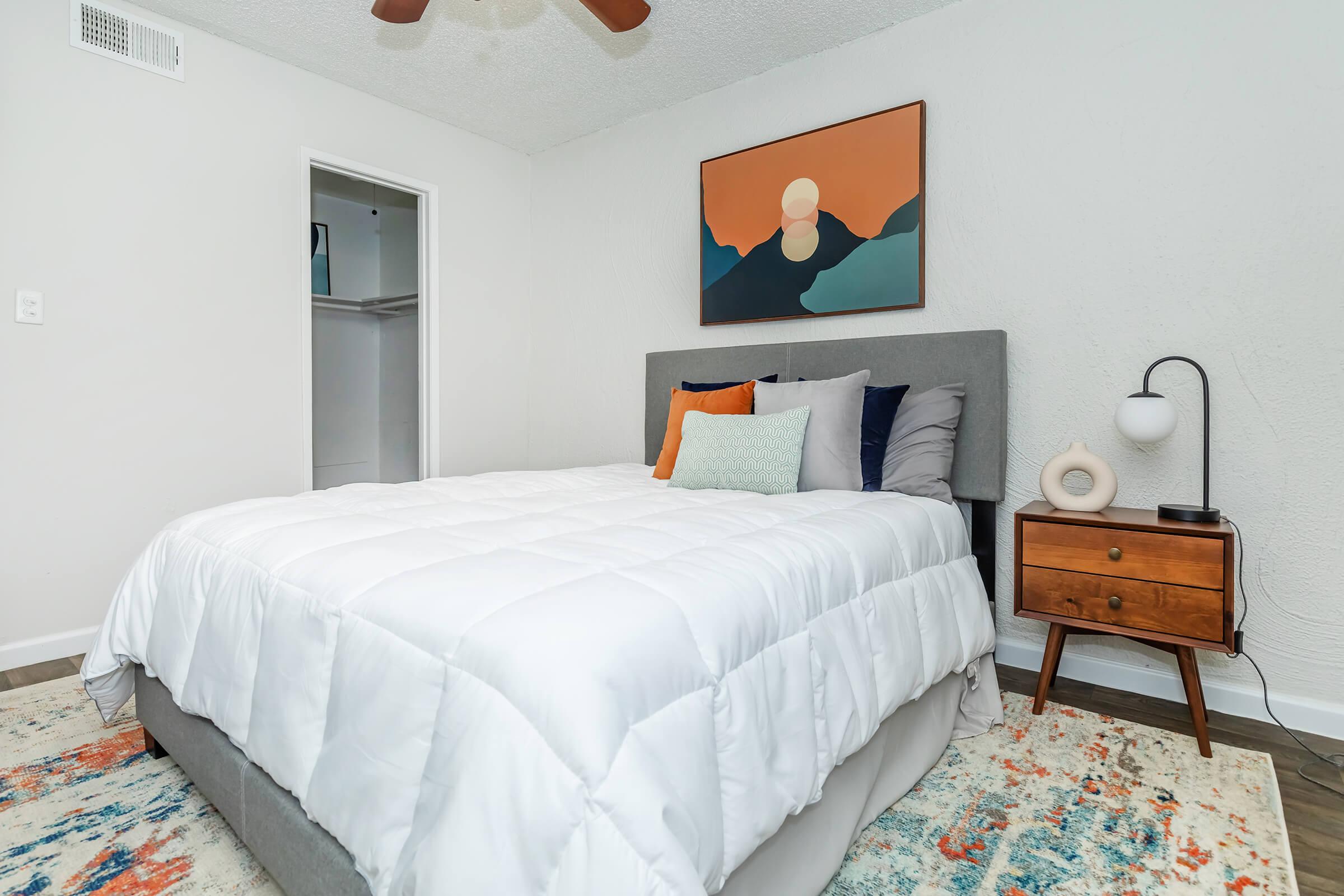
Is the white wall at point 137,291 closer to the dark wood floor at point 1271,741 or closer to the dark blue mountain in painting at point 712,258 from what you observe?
the dark wood floor at point 1271,741

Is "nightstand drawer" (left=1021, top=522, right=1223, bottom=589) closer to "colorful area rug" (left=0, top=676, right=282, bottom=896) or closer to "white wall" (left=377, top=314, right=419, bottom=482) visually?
"colorful area rug" (left=0, top=676, right=282, bottom=896)

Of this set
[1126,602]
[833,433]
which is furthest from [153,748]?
[1126,602]

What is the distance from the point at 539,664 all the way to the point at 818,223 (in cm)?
258

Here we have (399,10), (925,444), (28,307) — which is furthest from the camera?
(28,307)

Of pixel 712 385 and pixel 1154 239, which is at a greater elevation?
pixel 1154 239

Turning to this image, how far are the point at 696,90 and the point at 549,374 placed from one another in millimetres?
1806

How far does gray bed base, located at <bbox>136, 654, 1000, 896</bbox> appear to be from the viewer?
1133mm

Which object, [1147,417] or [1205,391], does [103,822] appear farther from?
[1205,391]

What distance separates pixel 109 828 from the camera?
1530mm

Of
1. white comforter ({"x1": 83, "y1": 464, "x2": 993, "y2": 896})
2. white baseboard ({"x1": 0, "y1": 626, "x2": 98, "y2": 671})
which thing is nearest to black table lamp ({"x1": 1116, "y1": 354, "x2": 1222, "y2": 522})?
white comforter ({"x1": 83, "y1": 464, "x2": 993, "y2": 896})

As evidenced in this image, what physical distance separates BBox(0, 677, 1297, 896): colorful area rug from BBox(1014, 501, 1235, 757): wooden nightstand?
0.80 feet

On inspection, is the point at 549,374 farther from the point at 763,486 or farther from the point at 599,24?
the point at 763,486

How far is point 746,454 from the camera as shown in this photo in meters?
2.29

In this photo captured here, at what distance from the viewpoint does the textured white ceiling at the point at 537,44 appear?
2732mm
